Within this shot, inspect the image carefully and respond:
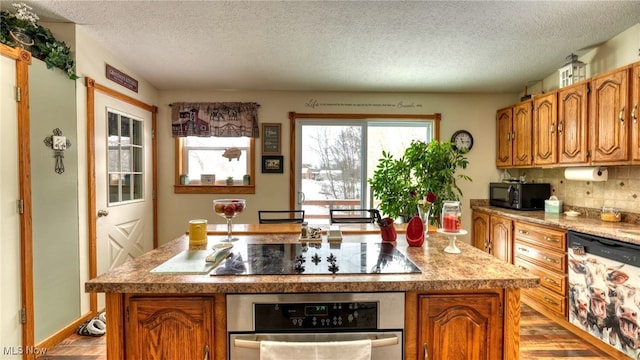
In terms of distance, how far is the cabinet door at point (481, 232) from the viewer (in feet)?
12.0

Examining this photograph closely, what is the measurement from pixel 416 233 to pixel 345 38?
6.23 feet

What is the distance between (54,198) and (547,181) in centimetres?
478

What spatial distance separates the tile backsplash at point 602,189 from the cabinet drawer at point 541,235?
2.29 feet

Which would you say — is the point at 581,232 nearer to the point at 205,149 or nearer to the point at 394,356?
the point at 394,356

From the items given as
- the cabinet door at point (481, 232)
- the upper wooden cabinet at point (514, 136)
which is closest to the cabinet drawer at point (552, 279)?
the cabinet door at point (481, 232)

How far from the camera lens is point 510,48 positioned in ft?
9.60

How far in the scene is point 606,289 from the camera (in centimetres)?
221

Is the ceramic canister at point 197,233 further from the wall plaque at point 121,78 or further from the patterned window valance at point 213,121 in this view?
the patterned window valance at point 213,121

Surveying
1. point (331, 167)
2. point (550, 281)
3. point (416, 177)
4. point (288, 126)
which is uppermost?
point (288, 126)

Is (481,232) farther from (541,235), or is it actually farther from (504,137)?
(504,137)

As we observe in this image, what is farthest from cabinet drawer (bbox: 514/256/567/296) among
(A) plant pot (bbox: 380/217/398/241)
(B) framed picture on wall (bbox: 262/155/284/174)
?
(B) framed picture on wall (bbox: 262/155/284/174)

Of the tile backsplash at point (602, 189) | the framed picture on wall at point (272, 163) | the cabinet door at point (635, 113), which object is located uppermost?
the cabinet door at point (635, 113)

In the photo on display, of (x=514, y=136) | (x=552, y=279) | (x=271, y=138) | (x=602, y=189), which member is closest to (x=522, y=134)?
(x=514, y=136)

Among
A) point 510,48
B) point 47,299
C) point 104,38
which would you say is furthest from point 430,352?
point 104,38
